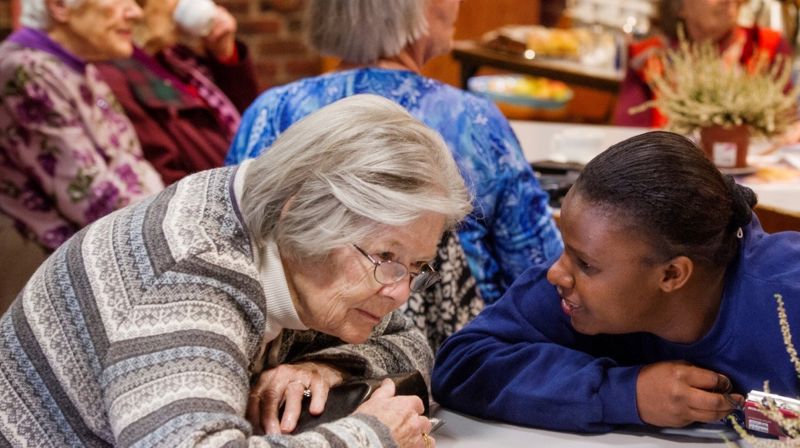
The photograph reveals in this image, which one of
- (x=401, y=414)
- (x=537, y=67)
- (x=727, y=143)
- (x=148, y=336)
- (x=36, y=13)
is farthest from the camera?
(x=537, y=67)

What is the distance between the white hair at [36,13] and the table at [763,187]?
1.49 m

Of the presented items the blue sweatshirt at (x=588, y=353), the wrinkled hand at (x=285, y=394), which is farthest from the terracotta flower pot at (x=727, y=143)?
the wrinkled hand at (x=285, y=394)

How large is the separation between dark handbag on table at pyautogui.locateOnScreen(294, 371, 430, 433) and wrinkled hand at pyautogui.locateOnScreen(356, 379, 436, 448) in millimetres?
30

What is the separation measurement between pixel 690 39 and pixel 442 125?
247 centimetres

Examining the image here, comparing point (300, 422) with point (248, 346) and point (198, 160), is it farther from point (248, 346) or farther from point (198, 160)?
point (198, 160)

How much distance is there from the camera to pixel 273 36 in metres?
5.86

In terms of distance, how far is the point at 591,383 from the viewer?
1.77 m

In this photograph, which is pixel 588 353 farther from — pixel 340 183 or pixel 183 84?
pixel 183 84

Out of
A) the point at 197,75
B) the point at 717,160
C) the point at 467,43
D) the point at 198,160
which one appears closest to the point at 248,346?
the point at 717,160

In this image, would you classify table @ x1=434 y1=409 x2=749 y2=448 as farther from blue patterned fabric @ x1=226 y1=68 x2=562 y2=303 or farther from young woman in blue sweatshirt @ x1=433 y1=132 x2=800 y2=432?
blue patterned fabric @ x1=226 y1=68 x2=562 y2=303

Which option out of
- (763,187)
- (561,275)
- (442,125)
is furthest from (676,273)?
(763,187)

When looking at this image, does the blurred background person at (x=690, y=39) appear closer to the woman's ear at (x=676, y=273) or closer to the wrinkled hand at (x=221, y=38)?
the wrinkled hand at (x=221, y=38)

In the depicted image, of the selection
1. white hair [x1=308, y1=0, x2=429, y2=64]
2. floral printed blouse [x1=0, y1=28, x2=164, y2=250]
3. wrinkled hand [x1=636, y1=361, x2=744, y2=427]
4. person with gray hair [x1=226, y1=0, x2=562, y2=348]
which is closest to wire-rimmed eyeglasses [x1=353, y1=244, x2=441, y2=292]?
wrinkled hand [x1=636, y1=361, x2=744, y2=427]

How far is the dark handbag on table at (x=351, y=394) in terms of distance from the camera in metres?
1.65
